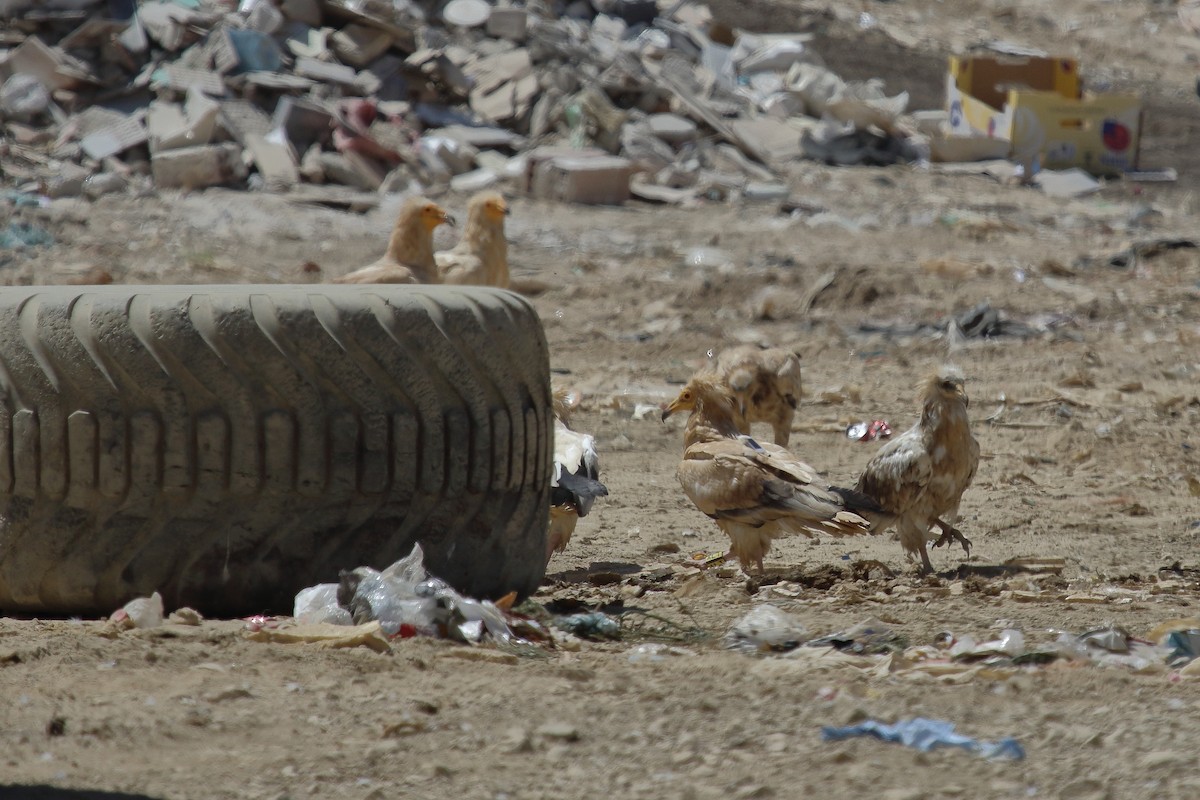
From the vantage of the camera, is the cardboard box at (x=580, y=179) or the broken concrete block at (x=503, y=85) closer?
the cardboard box at (x=580, y=179)

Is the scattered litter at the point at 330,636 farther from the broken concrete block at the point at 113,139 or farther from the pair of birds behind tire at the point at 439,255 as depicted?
the broken concrete block at the point at 113,139

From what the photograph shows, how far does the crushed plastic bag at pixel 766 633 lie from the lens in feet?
14.0

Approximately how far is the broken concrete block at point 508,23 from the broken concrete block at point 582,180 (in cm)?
416

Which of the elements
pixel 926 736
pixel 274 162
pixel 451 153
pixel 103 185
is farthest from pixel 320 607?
pixel 451 153

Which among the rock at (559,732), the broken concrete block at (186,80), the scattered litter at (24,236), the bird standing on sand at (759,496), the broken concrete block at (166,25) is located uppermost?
the broken concrete block at (166,25)

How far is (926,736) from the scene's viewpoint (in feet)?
10.6

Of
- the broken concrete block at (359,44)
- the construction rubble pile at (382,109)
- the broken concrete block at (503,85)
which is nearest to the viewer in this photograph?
the construction rubble pile at (382,109)

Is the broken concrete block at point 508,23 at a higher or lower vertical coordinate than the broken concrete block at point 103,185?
higher

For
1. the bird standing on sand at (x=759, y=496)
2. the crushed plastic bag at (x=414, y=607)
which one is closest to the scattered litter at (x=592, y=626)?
the crushed plastic bag at (x=414, y=607)

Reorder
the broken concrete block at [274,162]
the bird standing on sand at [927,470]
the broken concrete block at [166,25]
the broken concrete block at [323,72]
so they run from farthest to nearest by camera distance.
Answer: the broken concrete block at [323,72]
the broken concrete block at [166,25]
the broken concrete block at [274,162]
the bird standing on sand at [927,470]

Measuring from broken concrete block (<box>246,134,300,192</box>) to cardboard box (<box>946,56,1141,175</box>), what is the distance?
957 cm

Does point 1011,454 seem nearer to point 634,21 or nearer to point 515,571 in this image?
point 515,571

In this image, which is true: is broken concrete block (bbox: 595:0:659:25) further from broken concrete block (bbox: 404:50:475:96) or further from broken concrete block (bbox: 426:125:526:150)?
broken concrete block (bbox: 426:125:526:150)

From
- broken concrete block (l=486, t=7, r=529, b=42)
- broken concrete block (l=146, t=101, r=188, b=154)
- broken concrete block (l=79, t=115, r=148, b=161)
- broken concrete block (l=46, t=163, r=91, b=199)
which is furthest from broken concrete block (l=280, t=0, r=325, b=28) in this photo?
broken concrete block (l=46, t=163, r=91, b=199)
